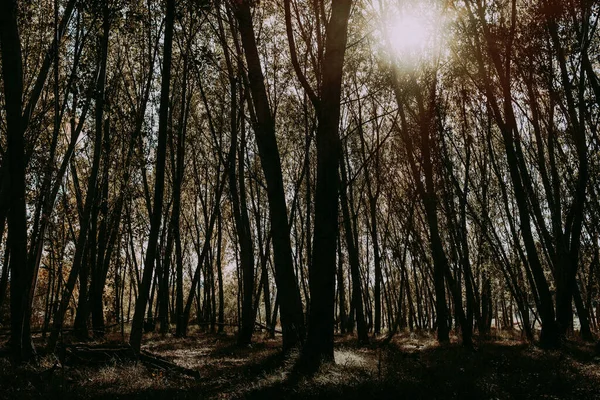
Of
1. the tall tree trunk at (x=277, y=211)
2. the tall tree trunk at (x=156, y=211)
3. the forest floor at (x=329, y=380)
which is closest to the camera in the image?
the forest floor at (x=329, y=380)

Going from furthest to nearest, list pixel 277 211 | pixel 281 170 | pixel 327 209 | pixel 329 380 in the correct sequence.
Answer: pixel 281 170
pixel 277 211
pixel 327 209
pixel 329 380

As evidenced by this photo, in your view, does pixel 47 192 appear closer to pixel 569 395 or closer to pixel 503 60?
pixel 569 395

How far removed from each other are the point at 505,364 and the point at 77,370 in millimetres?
8009

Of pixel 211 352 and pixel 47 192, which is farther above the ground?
pixel 47 192

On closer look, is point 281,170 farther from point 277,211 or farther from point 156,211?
point 156,211

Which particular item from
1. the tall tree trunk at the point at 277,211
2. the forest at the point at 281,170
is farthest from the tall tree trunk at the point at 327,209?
the tall tree trunk at the point at 277,211

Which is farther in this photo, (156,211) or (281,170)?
(281,170)

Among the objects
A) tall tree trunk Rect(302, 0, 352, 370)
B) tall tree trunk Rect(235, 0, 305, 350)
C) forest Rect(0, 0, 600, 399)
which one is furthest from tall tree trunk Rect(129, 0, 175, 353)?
tall tree trunk Rect(302, 0, 352, 370)

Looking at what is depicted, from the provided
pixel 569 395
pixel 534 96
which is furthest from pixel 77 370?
pixel 534 96

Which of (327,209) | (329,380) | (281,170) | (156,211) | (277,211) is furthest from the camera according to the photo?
(281,170)

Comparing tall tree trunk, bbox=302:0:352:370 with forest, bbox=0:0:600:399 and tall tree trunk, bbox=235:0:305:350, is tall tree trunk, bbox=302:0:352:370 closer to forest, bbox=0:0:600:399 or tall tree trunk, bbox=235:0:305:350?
forest, bbox=0:0:600:399

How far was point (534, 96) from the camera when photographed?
1456 centimetres

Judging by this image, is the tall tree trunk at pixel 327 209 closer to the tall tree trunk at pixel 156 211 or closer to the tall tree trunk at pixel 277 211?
the tall tree trunk at pixel 277 211

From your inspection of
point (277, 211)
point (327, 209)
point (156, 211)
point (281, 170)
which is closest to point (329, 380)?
point (327, 209)
